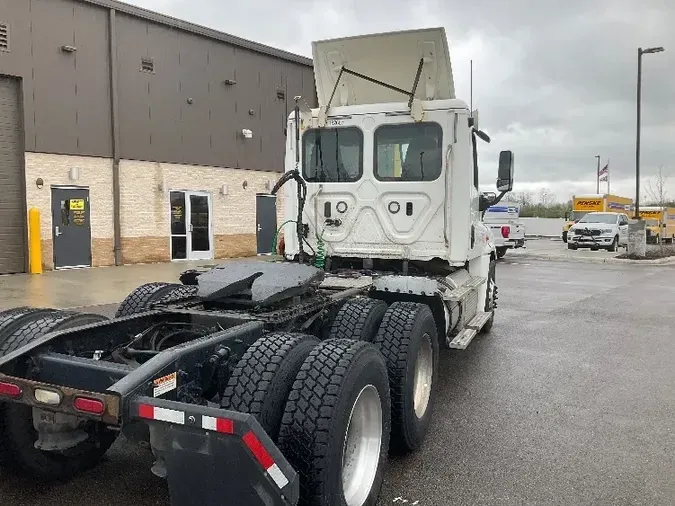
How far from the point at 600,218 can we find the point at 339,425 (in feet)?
96.5

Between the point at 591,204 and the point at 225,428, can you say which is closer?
the point at 225,428

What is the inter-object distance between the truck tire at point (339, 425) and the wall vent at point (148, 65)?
15672mm

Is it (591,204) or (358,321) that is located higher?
(591,204)

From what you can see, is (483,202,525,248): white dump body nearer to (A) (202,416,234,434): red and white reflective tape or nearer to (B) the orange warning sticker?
(B) the orange warning sticker

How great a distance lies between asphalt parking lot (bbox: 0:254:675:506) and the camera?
354 cm

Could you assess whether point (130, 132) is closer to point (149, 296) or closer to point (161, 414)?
point (149, 296)

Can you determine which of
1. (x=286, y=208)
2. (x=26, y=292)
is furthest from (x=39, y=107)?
(x=286, y=208)

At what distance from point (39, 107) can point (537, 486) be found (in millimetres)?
14791

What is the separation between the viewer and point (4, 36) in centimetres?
1393

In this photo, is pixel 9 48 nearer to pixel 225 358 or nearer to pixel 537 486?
pixel 225 358

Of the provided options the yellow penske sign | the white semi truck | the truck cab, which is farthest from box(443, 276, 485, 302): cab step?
the yellow penske sign

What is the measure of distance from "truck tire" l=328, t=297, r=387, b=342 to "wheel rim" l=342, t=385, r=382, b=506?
0.79 m

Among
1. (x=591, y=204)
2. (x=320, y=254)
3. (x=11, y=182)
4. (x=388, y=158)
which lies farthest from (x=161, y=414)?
(x=591, y=204)

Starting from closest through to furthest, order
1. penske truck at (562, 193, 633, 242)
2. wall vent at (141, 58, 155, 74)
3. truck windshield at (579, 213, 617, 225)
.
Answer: wall vent at (141, 58, 155, 74) → truck windshield at (579, 213, 617, 225) → penske truck at (562, 193, 633, 242)
